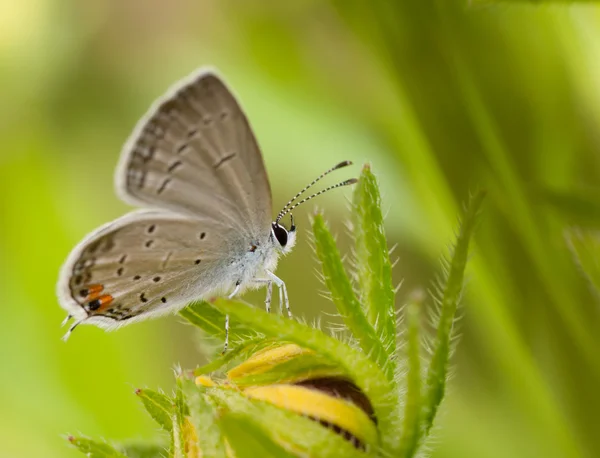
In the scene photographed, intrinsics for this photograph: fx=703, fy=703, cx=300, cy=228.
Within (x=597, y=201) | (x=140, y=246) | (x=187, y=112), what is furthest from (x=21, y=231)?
(x=597, y=201)

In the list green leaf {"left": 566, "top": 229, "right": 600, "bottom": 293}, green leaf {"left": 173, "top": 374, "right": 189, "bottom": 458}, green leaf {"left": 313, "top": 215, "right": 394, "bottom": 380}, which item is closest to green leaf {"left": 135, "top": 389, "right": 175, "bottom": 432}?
green leaf {"left": 173, "top": 374, "right": 189, "bottom": 458}

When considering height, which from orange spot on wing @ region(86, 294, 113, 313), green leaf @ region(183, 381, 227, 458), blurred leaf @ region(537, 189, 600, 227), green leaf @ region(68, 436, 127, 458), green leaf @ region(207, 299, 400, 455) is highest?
blurred leaf @ region(537, 189, 600, 227)

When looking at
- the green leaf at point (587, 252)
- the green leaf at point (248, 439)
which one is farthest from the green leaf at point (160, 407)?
the green leaf at point (587, 252)

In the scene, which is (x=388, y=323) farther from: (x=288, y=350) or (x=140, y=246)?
(x=140, y=246)

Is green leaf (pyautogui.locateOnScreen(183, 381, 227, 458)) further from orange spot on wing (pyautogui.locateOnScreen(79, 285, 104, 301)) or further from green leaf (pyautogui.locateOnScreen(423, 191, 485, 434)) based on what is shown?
orange spot on wing (pyautogui.locateOnScreen(79, 285, 104, 301))

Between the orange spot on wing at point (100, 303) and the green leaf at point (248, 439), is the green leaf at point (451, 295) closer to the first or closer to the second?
the green leaf at point (248, 439)

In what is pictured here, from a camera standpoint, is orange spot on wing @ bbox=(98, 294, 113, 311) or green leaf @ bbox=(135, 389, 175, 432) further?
orange spot on wing @ bbox=(98, 294, 113, 311)

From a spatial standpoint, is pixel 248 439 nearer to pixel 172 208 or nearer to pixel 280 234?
pixel 172 208

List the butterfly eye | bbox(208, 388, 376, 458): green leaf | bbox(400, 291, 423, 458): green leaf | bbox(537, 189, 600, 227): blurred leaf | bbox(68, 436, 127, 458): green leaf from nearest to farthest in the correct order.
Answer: bbox(400, 291, 423, 458): green leaf, bbox(208, 388, 376, 458): green leaf, bbox(68, 436, 127, 458): green leaf, bbox(537, 189, 600, 227): blurred leaf, the butterfly eye

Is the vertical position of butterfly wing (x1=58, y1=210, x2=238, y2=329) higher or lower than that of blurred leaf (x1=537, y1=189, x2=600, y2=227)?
lower
